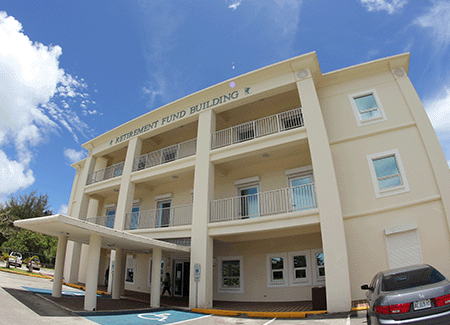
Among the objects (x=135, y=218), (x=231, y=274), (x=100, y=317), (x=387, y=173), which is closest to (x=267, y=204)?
(x=231, y=274)

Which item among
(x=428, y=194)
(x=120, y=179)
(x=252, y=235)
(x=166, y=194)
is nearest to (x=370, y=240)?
(x=428, y=194)

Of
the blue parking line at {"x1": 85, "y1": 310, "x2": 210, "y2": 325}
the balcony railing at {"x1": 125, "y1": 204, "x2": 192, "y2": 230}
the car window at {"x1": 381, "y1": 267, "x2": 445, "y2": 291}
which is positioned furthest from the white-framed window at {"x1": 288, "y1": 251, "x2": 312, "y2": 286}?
the car window at {"x1": 381, "y1": 267, "x2": 445, "y2": 291}

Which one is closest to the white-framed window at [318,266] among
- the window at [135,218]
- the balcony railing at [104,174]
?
the window at [135,218]

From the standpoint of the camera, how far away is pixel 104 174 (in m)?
20.5

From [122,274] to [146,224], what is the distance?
3.50 meters

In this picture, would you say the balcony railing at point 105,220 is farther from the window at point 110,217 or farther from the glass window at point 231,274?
the glass window at point 231,274

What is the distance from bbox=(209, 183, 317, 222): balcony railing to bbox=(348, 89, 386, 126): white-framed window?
400cm

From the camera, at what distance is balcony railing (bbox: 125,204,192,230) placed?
52.3 ft

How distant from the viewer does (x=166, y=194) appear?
17.7 m

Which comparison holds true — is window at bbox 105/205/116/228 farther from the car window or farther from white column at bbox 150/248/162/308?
the car window

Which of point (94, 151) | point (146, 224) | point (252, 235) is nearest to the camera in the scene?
point (252, 235)

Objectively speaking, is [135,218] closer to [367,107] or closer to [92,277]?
[92,277]

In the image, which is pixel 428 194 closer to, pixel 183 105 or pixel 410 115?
pixel 410 115

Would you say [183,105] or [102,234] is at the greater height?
[183,105]
